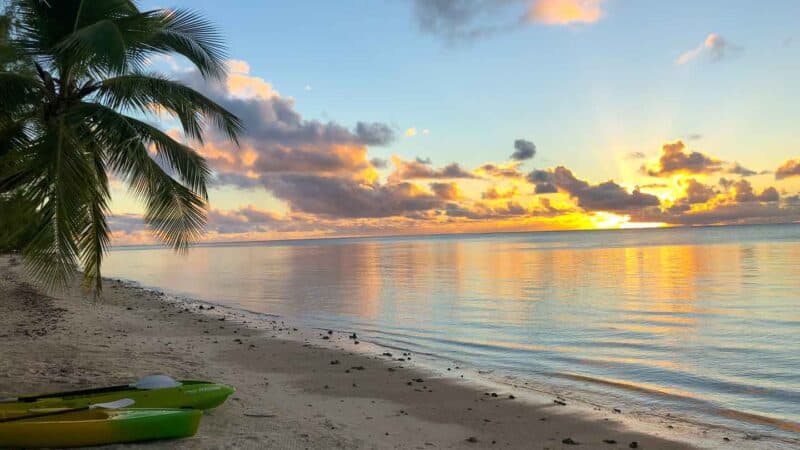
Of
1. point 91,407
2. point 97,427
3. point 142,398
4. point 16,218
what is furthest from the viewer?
point 16,218

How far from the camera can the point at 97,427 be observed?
624 centimetres

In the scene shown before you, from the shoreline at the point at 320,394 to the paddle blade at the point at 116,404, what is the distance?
0.94 m

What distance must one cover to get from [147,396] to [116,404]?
481 mm

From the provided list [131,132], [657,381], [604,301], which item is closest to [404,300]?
[604,301]

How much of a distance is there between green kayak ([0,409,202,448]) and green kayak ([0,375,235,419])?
0.56 metres

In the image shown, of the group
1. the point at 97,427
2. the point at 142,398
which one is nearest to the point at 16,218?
the point at 142,398

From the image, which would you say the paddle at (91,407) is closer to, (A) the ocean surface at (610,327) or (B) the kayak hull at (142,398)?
(B) the kayak hull at (142,398)

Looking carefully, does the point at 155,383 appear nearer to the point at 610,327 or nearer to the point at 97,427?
the point at 97,427

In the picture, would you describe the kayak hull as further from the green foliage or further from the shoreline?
the green foliage

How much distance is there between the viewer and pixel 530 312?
77.2ft

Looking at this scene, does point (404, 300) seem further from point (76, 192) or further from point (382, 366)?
point (76, 192)

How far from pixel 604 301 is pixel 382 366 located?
54.4ft

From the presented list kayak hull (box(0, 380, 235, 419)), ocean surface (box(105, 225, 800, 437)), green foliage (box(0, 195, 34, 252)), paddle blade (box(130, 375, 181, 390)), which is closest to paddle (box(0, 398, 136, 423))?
kayak hull (box(0, 380, 235, 419))

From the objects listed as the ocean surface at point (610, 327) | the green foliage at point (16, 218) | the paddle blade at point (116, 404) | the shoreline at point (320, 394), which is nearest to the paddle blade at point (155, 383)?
the paddle blade at point (116, 404)
